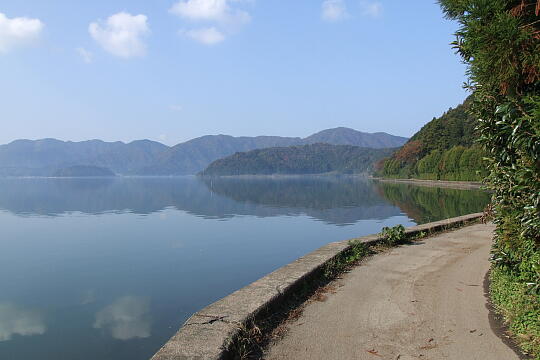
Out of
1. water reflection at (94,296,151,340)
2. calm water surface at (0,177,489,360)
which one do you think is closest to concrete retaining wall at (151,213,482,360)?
calm water surface at (0,177,489,360)

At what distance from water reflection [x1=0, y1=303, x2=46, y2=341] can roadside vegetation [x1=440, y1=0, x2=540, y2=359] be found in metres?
9.55

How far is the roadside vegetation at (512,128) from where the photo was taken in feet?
14.3

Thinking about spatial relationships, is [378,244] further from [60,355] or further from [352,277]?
[60,355]

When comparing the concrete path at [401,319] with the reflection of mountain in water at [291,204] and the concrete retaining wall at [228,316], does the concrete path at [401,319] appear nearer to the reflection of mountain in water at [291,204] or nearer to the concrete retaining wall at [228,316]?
the concrete retaining wall at [228,316]

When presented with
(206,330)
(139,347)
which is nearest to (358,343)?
(206,330)

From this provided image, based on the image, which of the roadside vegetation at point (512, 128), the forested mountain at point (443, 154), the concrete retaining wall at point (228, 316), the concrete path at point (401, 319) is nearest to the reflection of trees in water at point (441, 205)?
the concrete path at point (401, 319)

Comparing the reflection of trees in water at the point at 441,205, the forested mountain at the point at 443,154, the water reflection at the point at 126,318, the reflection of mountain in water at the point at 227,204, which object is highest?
the forested mountain at the point at 443,154

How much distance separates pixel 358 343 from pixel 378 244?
260 inches

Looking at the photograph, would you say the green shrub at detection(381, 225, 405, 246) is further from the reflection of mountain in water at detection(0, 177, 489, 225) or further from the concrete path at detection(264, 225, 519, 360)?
the reflection of mountain in water at detection(0, 177, 489, 225)

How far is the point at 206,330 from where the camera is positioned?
5.01 m

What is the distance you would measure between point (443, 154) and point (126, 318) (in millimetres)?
91985

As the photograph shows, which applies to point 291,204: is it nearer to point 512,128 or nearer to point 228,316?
point 228,316

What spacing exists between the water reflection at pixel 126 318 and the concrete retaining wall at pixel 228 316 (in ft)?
12.3

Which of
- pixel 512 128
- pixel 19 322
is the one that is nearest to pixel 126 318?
pixel 19 322
